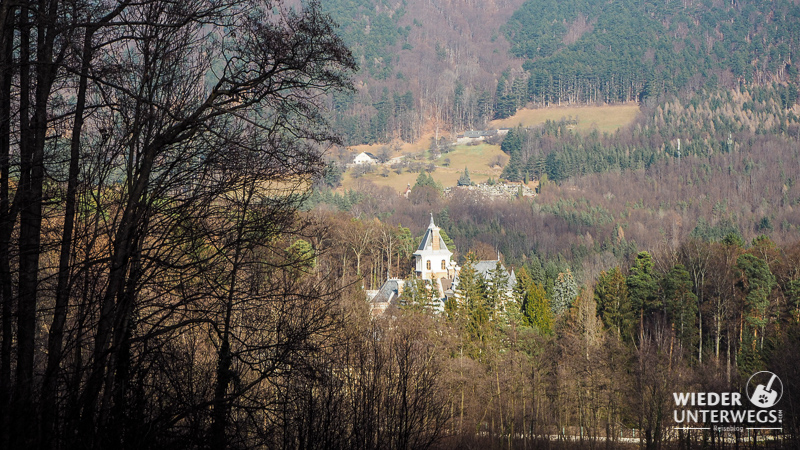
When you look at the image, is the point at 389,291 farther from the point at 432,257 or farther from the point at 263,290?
the point at 263,290

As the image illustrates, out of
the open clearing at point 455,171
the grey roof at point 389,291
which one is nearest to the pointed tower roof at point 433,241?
the grey roof at point 389,291

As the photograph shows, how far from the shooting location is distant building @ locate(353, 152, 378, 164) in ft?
602

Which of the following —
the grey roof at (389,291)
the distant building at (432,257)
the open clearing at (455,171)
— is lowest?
the grey roof at (389,291)

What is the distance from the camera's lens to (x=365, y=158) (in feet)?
614

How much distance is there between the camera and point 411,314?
41.4 metres

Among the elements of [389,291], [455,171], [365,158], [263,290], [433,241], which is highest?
[365,158]

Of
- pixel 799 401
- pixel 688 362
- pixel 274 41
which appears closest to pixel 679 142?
pixel 688 362

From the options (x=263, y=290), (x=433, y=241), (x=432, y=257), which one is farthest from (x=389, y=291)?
(x=263, y=290)

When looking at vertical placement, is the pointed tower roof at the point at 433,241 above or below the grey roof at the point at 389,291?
above

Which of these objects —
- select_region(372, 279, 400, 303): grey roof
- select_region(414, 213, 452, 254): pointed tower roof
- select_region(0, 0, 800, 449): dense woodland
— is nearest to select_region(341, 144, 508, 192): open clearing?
select_region(0, 0, 800, 449): dense woodland

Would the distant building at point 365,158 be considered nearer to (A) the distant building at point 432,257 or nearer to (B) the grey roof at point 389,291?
(A) the distant building at point 432,257

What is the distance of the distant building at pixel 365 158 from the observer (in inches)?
7228

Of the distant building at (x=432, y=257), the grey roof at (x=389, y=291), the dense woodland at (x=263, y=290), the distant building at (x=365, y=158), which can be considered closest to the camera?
the dense woodland at (x=263, y=290)

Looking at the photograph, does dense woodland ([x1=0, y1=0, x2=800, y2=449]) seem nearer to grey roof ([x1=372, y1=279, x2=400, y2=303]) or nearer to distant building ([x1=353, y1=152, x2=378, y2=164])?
grey roof ([x1=372, y1=279, x2=400, y2=303])
